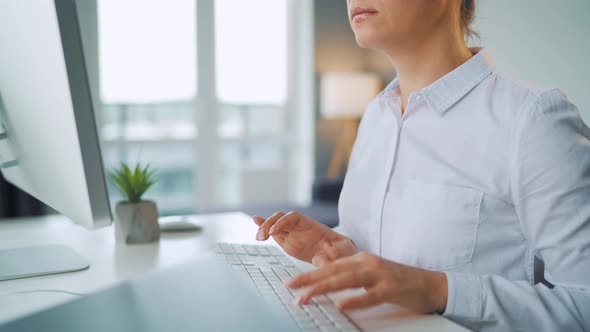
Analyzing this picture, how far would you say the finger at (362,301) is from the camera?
594mm

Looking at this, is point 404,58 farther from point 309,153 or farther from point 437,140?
point 309,153

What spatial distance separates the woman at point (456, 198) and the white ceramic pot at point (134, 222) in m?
0.40

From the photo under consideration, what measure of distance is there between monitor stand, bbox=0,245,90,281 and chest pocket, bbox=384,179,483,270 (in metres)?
0.60

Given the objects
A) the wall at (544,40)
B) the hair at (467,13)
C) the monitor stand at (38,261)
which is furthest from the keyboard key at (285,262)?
the wall at (544,40)

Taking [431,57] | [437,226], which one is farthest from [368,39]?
[437,226]

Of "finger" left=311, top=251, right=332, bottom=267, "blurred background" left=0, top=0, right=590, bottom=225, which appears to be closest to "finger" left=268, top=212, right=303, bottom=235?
"finger" left=311, top=251, right=332, bottom=267

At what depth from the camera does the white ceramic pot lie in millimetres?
1199

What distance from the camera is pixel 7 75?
0.85 meters

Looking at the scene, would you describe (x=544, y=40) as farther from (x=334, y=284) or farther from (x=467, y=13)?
(x=334, y=284)

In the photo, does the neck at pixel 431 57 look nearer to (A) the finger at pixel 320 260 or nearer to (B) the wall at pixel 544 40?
(B) the wall at pixel 544 40

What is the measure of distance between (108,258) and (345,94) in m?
3.64

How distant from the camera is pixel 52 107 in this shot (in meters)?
0.75

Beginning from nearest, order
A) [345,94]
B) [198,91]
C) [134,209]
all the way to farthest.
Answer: [134,209] → [345,94] → [198,91]

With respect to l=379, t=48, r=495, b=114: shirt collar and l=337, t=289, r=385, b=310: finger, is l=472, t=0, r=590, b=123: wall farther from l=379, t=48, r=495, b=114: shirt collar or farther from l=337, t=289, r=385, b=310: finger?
l=337, t=289, r=385, b=310: finger
